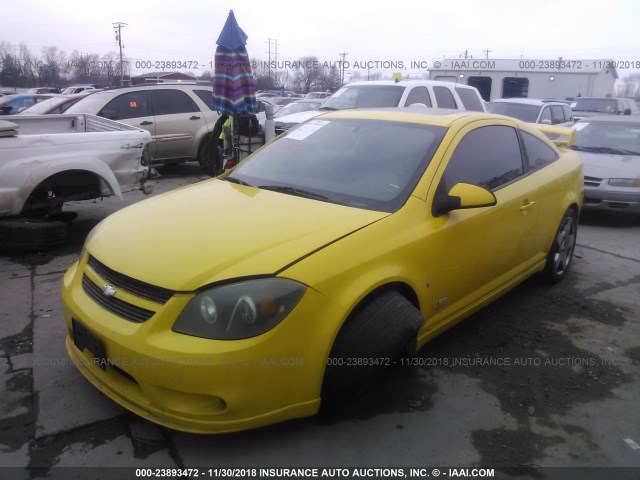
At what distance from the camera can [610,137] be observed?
8758 mm

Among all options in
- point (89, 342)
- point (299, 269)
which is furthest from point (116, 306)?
point (299, 269)

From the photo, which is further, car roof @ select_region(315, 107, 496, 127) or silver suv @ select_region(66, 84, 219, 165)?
silver suv @ select_region(66, 84, 219, 165)

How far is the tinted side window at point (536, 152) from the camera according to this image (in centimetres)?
441

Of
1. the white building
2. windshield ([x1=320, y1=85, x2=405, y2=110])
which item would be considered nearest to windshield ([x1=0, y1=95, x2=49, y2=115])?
windshield ([x1=320, y1=85, x2=405, y2=110])

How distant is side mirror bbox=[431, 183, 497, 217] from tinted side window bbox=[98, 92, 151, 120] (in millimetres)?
7551

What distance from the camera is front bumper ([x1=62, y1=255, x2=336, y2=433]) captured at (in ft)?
7.72

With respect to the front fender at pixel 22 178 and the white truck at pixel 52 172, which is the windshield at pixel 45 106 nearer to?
the white truck at pixel 52 172

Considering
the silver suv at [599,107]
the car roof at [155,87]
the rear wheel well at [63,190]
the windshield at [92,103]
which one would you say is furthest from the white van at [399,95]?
the silver suv at [599,107]

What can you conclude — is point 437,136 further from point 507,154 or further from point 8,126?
point 8,126

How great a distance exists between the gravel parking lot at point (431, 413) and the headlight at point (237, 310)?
638mm

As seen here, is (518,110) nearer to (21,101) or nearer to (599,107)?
(599,107)

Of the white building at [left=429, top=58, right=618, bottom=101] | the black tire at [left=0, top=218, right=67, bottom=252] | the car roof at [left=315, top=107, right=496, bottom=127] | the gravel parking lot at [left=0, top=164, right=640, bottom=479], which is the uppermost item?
the white building at [left=429, top=58, right=618, bottom=101]

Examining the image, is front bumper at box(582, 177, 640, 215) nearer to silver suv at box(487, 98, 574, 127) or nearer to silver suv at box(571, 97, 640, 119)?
silver suv at box(487, 98, 574, 127)

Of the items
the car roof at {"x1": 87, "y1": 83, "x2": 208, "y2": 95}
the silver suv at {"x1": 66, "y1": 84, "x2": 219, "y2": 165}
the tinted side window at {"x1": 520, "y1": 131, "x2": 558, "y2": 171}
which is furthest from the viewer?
the car roof at {"x1": 87, "y1": 83, "x2": 208, "y2": 95}
